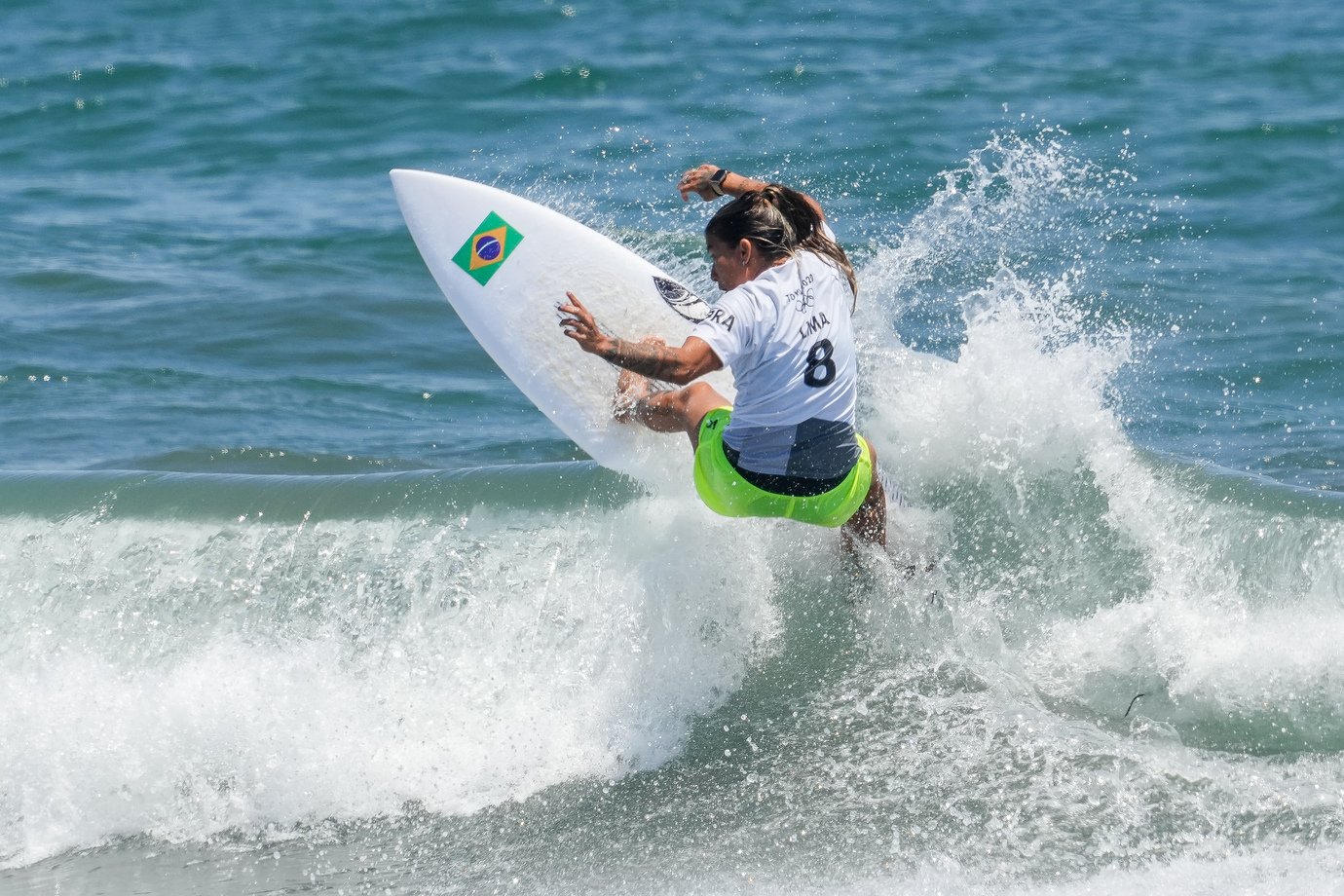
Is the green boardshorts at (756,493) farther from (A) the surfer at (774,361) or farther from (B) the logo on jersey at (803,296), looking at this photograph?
(B) the logo on jersey at (803,296)

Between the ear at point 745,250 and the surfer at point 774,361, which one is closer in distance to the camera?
the surfer at point 774,361

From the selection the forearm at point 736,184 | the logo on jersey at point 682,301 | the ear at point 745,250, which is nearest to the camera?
the ear at point 745,250

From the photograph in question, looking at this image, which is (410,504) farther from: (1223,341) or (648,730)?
(1223,341)

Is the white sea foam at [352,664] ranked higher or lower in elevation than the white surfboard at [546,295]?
lower

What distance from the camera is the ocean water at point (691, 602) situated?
466cm

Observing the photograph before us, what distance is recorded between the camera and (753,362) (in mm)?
4625

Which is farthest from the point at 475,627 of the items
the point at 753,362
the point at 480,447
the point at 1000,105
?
the point at 1000,105

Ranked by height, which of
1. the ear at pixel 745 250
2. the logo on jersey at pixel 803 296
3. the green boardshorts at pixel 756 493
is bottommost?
the green boardshorts at pixel 756 493

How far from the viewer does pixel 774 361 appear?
4629 millimetres

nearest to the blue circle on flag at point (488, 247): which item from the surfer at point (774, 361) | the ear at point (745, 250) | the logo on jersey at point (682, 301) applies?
the logo on jersey at point (682, 301)

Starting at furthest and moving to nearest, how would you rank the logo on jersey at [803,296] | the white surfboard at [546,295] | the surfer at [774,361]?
1. the white surfboard at [546,295]
2. the logo on jersey at [803,296]
3. the surfer at [774,361]

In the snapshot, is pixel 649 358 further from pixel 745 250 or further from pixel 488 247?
pixel 488 247

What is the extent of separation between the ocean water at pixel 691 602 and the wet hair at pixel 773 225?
49.9 inches

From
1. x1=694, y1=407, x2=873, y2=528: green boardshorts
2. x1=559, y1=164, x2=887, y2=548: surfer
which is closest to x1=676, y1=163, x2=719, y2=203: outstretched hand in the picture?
x1=559, y1=164, x2=887, y2=548: surfer
